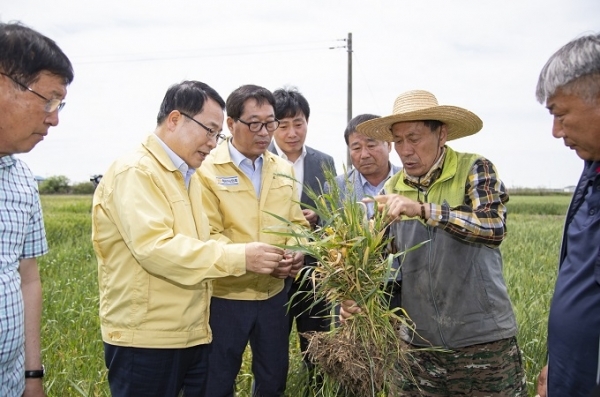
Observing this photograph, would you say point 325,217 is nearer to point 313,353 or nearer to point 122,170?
point 313,353

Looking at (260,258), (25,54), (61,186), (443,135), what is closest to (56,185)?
(61,186)

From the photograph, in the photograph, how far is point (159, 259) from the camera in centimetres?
226

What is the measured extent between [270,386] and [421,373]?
92 cm

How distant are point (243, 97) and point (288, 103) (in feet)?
2.78

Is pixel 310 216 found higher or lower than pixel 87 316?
higher

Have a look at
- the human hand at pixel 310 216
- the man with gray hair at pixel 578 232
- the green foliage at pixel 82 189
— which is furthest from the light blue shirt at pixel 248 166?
the green foliage at pixel 82 189

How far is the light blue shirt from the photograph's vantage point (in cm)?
318

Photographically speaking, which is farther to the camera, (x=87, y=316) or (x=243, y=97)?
(x=87, y=316)

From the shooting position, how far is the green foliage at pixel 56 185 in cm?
4725

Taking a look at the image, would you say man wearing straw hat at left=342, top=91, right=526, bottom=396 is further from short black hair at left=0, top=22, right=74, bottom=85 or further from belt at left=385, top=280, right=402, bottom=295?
short black hair at left=0, top=22, right=74, bottom=85

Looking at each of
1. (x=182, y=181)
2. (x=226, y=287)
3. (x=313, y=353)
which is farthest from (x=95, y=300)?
(x=313, y=353)

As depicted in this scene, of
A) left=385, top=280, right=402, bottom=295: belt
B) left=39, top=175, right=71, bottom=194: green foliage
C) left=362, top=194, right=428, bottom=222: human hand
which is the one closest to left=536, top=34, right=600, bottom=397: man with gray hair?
left=362, top=194, right=428, bottom=222: human hand

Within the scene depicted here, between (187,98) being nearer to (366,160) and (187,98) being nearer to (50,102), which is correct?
(50,102)

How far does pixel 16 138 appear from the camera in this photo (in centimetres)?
Answer: 192
